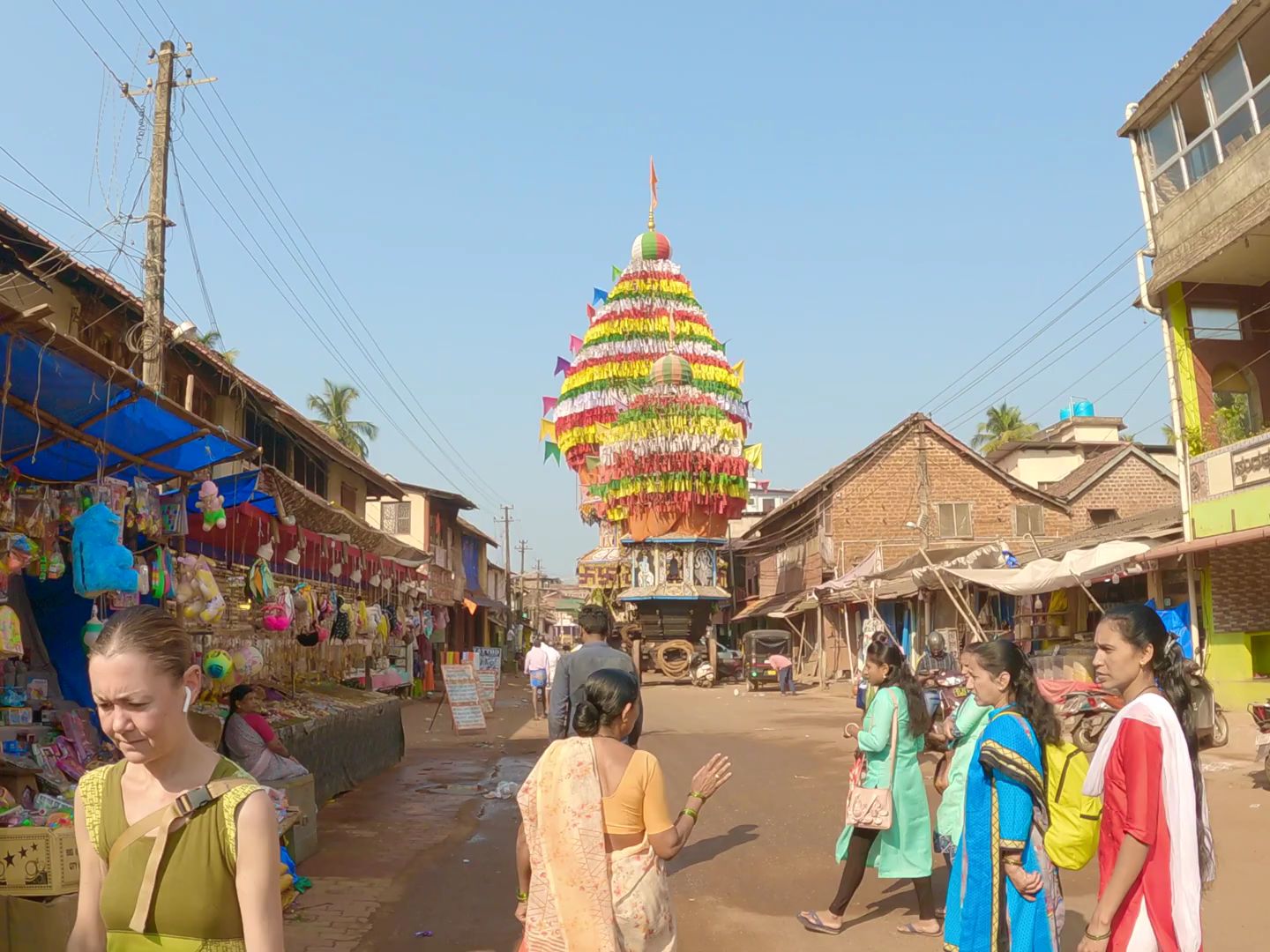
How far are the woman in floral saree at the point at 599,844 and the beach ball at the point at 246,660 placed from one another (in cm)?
717

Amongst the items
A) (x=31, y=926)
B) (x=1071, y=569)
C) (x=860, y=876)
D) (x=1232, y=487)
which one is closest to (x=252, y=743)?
(x=31, y=926)

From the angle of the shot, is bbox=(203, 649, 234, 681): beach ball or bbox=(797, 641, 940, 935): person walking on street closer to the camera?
bbox=(797, 641, 940, 935): person walking on street

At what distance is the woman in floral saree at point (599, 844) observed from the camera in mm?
3357

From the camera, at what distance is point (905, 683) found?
6426 millimetres

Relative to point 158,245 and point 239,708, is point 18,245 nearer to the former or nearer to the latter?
point 158,245

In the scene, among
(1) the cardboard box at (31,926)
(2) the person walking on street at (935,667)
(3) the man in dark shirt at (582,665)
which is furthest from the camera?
(2) the person walking on street at (935,667)

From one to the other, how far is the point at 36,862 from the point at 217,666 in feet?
12.8

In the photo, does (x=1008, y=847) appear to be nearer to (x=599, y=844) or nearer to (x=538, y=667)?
(x=599, y=844)

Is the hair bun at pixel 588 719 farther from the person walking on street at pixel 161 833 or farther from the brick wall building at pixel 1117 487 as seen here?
the brick wall building at pixel 1117 487

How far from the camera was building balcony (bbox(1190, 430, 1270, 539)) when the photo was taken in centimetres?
1402

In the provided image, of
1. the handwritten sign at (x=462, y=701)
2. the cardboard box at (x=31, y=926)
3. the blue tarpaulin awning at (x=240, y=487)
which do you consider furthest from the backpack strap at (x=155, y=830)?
the handwritten sign at (x=462, y=701)

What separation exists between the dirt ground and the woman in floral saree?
3.03m

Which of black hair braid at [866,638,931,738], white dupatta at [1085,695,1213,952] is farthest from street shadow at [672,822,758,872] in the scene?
white dupatta at [1085,695,1213,952]

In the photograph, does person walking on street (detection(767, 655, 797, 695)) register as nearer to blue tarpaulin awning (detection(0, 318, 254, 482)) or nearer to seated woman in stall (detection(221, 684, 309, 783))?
seated woman in stall (detection(221, 684, 309, 783))
